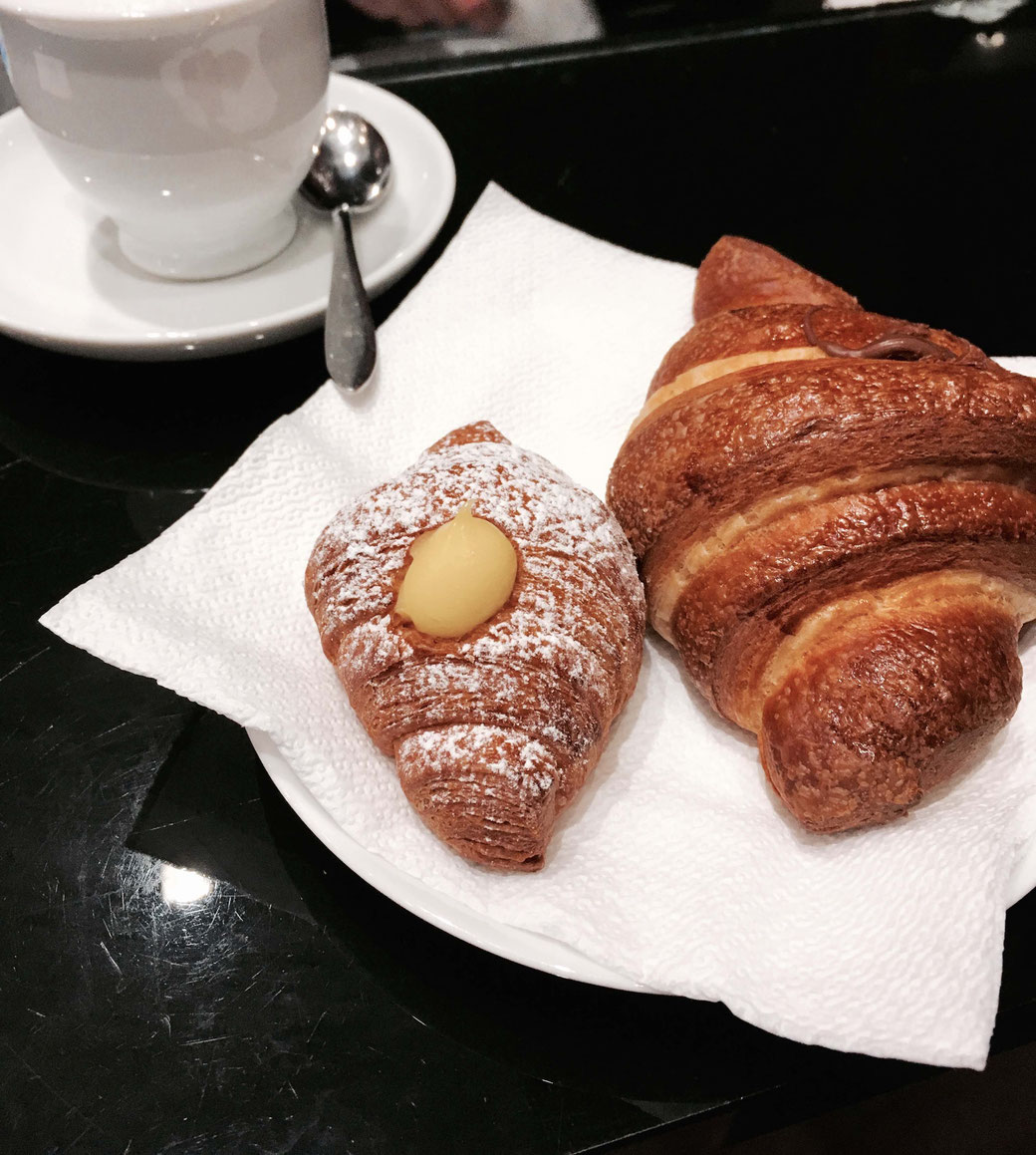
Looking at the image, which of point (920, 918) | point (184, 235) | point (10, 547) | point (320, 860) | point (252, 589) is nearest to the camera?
point (920, 918)

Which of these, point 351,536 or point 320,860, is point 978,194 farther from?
point 320,860

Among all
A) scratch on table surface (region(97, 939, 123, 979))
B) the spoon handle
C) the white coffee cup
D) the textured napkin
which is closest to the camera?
the textured napkin

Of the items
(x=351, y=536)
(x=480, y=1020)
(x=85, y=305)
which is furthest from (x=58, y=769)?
(x=85, y=305)

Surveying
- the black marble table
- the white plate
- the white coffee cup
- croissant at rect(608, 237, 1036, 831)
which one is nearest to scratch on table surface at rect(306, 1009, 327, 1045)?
the black marble table

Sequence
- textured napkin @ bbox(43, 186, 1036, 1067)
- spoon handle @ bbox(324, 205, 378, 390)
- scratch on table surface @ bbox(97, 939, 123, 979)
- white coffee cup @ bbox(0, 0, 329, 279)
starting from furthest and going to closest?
1. spoon handle @ bbox(324, 205, 378, 390)
2. white coffee cup @ bbox(0, 0, 329, 279)
3. scratch on table surface @ bbox(97, 939, 123, 979)
4. textured napkin @ bbox(43, 186, 1036, 1067)

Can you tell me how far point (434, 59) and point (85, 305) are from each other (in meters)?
0.90

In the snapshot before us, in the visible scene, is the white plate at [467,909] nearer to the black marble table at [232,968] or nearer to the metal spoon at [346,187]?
the black marble table at [232,968]

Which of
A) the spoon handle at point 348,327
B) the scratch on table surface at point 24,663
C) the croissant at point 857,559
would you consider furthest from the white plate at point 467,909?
the spoon handle at point 348,327

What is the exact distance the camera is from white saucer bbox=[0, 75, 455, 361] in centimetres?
121

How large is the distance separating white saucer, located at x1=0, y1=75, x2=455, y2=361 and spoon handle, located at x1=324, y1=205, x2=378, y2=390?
0.08 feet

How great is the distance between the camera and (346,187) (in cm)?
142

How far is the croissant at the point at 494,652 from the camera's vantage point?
0.78m

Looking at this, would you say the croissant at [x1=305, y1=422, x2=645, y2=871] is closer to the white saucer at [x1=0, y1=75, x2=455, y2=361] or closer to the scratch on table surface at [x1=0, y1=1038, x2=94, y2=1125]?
the scratch on table surface at [x1=0, y1=1038, x2=94, y2=1125]

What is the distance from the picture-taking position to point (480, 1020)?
2.55 ft
